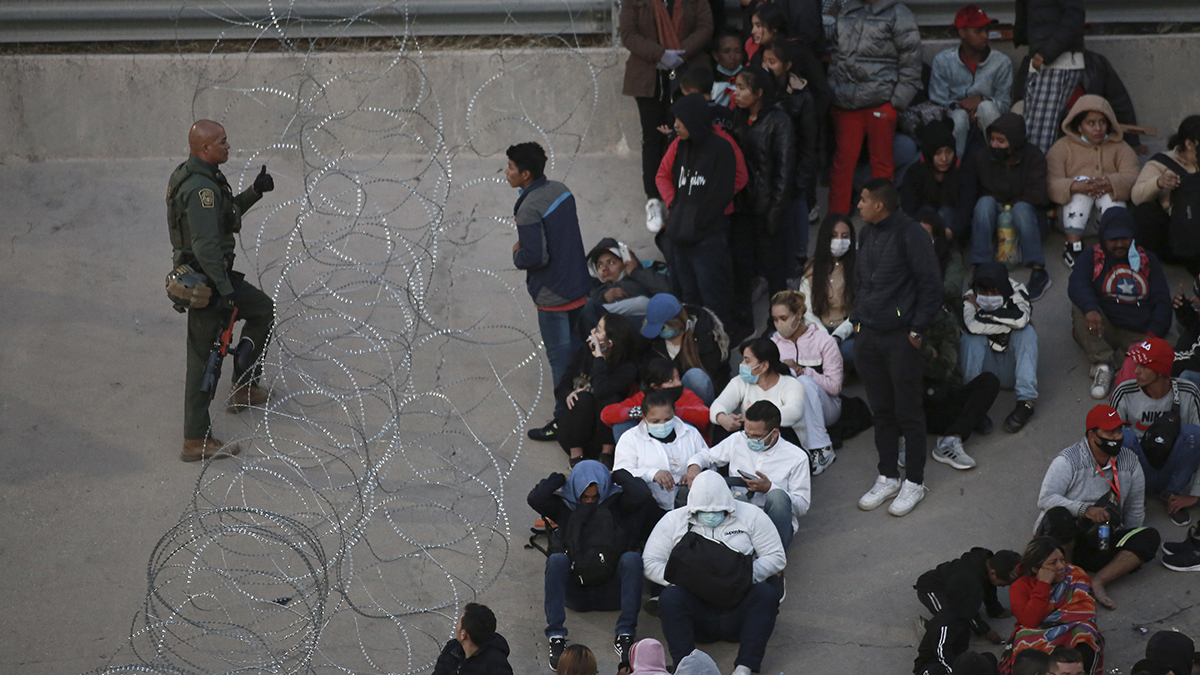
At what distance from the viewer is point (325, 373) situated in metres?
8.19

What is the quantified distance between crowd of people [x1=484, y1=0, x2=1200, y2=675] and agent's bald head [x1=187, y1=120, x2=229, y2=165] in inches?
64.0

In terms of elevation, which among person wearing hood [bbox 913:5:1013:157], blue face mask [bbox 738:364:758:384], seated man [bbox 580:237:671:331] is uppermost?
person wearing hood [bbox 913:5:1013:157]

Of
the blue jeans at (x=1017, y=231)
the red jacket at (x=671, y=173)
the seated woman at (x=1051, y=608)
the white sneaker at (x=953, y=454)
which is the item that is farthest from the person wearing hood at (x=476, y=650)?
the blue jeans at (x=1017, y=231)

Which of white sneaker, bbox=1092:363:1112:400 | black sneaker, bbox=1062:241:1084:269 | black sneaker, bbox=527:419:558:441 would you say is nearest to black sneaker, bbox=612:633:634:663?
black sneaker, bbox=527:419:558:441

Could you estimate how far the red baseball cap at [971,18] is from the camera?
359 inches

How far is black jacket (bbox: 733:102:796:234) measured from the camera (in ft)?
26.8

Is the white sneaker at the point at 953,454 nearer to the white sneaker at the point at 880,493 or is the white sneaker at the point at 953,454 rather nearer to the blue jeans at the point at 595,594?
the white sneaker at the point at 880,493

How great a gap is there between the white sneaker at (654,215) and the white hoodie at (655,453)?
221 centimetres

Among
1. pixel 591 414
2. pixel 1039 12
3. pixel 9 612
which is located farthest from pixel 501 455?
pixel 1039 12

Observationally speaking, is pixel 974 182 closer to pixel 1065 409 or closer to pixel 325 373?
pixel 1065 409

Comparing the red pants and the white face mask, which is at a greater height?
the red pants

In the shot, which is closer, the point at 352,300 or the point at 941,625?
the point at 941,625

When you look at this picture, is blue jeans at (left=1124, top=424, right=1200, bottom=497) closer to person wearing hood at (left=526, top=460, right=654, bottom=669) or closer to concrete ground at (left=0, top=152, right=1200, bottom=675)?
concrete ground at (left=0, top=152, right=1200, bottom=675)

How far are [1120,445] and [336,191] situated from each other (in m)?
→ 5.75
